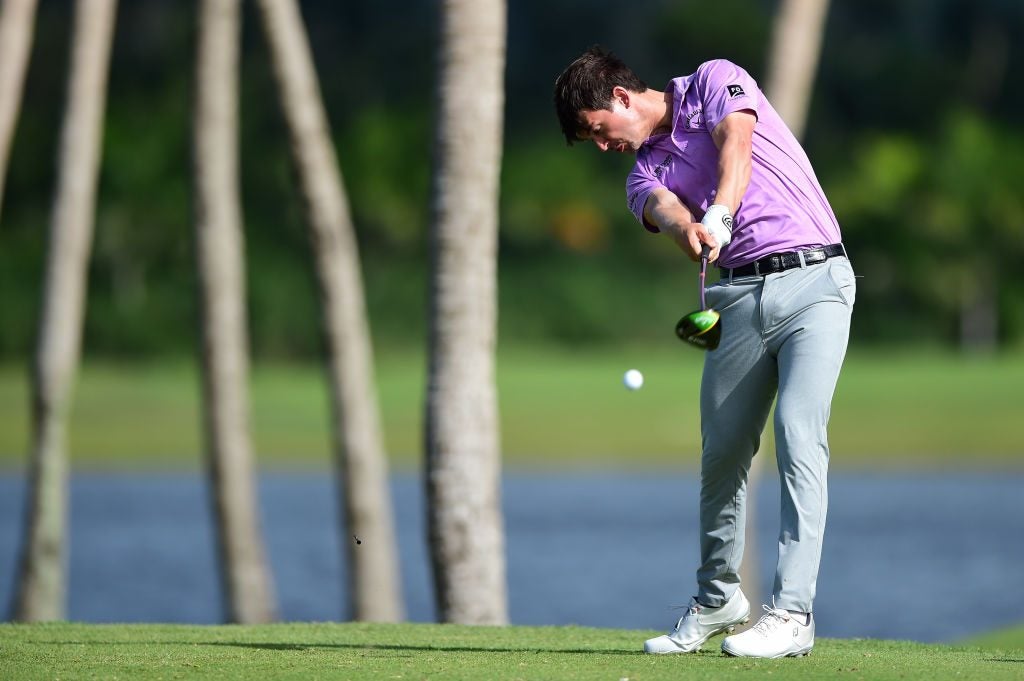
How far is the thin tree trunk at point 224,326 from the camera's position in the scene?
16203 millimetres

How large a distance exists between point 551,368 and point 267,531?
21.4m

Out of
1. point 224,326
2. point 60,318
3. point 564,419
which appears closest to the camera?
point 224,326

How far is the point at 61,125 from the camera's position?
17000mm

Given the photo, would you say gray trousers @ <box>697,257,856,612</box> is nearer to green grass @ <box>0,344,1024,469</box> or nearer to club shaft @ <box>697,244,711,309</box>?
club shaft @ <box>697,244,711,309</box>

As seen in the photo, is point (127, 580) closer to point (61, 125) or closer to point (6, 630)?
point (61, 125)

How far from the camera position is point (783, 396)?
6.46 meters

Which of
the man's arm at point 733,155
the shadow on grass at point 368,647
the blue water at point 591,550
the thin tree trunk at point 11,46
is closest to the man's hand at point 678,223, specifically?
the man's arm at point 733,155

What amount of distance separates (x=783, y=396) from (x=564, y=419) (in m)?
34.4

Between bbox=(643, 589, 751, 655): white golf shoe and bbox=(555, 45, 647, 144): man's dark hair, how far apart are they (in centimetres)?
A: 187

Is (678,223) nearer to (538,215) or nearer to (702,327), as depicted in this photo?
(702,327)

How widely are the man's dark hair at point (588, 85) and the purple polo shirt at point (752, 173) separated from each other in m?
0.20

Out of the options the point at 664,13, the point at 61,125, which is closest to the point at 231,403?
the point at 61,125

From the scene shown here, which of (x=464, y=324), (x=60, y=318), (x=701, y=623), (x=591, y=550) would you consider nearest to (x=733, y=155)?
(x=701, y=623)

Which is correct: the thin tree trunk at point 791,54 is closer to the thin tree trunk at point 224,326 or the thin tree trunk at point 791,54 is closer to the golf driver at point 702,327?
the thin tree trunk at point 224,326
